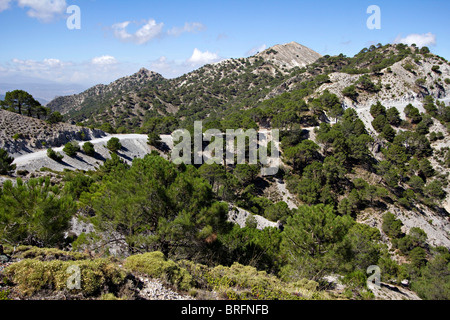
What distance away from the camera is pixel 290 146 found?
52031 mm

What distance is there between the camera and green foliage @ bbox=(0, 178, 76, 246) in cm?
1027

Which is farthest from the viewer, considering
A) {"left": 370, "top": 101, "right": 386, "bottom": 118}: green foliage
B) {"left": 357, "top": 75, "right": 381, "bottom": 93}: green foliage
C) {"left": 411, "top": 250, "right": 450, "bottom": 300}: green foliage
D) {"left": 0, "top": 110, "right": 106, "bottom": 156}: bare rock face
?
{"left": 357, "top": 75, "right": 381, "bottom": 93}: green foliage

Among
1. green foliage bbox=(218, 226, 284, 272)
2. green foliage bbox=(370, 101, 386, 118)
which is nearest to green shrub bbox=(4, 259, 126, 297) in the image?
green foliage bbox=(218, 226, 284, 272)

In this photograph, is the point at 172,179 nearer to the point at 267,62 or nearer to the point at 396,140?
the point at 396,140

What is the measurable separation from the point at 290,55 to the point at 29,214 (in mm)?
186397

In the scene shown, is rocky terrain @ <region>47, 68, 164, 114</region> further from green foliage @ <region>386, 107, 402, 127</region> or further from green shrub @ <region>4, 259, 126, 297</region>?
green shrub @ <region>4, 259, 126, 297</region>

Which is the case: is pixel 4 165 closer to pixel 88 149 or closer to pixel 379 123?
pixel 88 149

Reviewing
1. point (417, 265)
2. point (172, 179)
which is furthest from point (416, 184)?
point (172, 179)

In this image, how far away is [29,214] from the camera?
35.0ft

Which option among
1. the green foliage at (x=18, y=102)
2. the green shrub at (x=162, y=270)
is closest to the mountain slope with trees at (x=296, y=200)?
the green shrub at (x=162, y=270)

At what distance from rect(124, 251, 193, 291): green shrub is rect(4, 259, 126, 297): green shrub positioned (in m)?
1.54

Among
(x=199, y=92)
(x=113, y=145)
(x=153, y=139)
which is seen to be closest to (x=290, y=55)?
(x=199, y=92)

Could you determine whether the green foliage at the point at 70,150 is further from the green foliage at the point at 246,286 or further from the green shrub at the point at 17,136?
the green foliage at the point at 246,286

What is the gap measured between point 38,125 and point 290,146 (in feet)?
175
